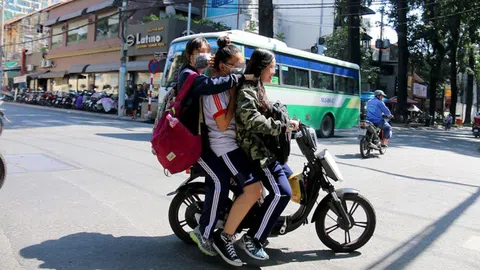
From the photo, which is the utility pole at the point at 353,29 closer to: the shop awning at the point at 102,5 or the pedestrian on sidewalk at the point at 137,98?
the pedestrian on sidewalk at the point at 137,98

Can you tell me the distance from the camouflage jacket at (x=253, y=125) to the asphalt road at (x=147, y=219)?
35.9 inches

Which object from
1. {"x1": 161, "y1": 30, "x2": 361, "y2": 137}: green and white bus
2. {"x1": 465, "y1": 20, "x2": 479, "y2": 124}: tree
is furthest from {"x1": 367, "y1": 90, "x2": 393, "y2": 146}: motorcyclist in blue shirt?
{"x1": 465, "y1": 20, "x2": 479, "y2": 124}: tree

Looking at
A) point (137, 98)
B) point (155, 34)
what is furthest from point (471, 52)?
point (137, 98)

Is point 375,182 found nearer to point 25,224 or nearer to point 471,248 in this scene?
point 471,248

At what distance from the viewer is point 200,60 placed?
346 centimetres

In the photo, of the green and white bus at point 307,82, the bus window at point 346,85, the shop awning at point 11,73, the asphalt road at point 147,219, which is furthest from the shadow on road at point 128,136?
the shop awning at point 11,73

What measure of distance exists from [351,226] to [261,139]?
1.20 meters

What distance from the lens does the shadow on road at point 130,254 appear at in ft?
11.1

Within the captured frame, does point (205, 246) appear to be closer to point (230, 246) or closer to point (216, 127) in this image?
point (230, 246)

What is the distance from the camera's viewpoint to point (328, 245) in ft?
12.7

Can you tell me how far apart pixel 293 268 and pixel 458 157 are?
968 cm

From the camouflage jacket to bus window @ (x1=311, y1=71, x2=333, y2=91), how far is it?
12190mm

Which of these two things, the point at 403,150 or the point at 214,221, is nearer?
the point at 214,221

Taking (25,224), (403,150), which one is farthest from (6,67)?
(25,224)
